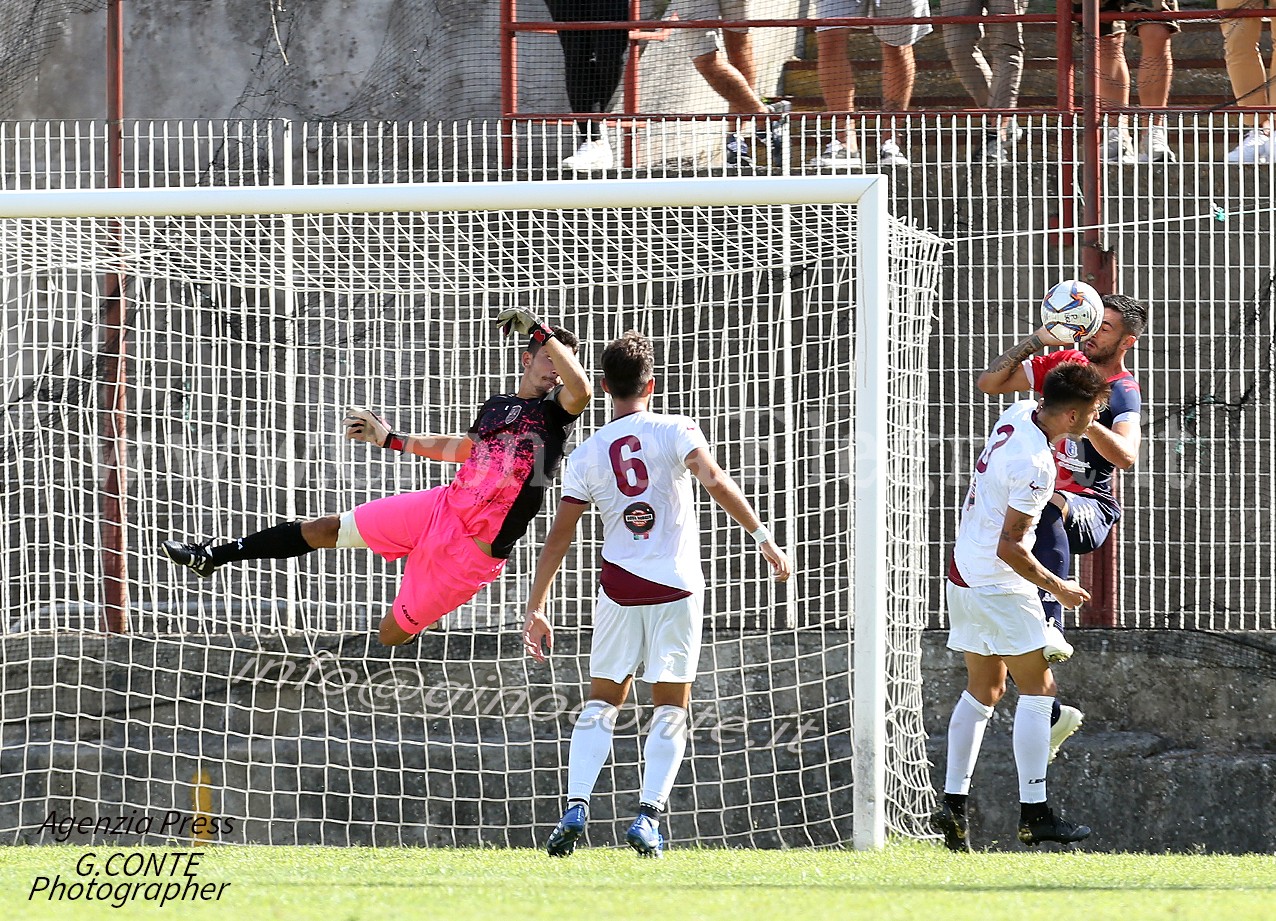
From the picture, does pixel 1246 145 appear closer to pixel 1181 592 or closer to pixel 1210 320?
pixel 1210 320

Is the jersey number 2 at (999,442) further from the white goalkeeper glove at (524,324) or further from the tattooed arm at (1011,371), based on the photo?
the white goalkeeper glove at (524,324)

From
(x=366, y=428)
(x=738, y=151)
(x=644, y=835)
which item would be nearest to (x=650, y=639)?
(x=644, y=835)

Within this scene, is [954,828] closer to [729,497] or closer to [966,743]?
[966,743]

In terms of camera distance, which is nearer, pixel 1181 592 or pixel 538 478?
pixel 538 478

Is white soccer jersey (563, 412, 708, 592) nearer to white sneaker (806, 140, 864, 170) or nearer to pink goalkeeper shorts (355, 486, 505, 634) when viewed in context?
Answer: pink goalkeeper shorts (355, 486, 505, 634)

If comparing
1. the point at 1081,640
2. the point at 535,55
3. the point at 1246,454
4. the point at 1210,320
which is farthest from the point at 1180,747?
the point at 535,55

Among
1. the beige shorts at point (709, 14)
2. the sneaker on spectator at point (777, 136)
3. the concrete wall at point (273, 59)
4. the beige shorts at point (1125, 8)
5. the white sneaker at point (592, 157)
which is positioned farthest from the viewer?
the concrete wall at point (273, 59)

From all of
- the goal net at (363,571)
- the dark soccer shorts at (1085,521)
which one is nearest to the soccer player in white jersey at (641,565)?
the dark soccer shorts at (1085,521)

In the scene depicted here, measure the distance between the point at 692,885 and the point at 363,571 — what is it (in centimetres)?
385

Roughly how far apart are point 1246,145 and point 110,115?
6.20m

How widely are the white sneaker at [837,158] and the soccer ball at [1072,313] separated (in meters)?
2.40

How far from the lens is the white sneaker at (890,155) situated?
7.82 meters

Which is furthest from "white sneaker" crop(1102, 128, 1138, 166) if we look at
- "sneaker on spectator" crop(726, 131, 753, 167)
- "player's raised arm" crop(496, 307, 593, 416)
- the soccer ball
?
"player's raised arm" crop(496, 307, 593, 416)

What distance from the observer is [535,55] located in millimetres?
10719
